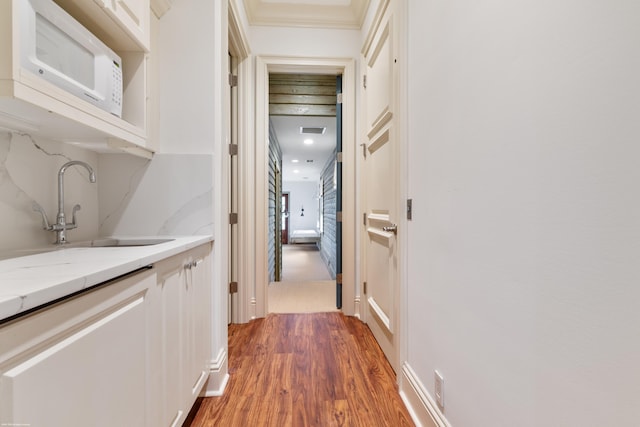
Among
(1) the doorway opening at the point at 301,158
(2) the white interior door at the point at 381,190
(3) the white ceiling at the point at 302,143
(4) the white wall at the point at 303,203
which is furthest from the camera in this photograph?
(4) the white wall at the point at 303,203

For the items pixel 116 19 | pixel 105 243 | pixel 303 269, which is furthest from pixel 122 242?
pixel 303 269

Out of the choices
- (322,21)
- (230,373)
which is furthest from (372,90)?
(230,373)

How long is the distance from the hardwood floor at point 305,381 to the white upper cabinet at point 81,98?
1347mm

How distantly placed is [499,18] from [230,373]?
2.06 metres

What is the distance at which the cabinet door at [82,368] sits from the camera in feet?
1.64

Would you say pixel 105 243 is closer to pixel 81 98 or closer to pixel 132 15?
pixel 81 98

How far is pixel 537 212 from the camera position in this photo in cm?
67

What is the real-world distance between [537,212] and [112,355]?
113cm

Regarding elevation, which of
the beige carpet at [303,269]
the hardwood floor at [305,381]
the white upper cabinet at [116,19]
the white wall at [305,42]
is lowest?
the beige carpet at [303,269]


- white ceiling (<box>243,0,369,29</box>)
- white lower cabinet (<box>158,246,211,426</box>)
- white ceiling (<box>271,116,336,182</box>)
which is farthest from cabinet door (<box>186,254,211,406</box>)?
white ceiling (<box>271,116,336,182</box>)

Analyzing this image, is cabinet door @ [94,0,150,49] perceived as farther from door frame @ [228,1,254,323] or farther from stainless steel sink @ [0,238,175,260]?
door frame @ [228,1,254,323]

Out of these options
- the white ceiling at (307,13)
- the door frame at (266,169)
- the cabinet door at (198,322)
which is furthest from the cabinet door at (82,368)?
the white ceiling at (307,13)

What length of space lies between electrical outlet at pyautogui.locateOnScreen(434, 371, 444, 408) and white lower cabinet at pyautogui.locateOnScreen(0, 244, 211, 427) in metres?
1.03

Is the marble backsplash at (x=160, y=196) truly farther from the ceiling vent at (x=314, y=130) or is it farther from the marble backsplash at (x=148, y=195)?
the ceiling vent at (x=314, y=130)
